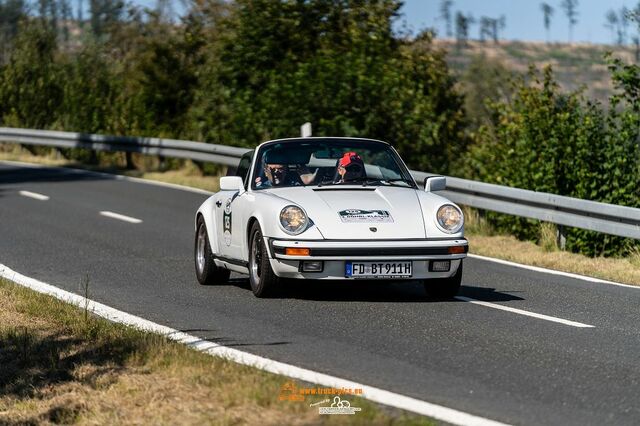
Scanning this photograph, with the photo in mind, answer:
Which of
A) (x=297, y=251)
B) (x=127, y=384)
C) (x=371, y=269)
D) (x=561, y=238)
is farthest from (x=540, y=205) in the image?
(x=127, y=384)

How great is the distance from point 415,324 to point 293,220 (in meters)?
1.63

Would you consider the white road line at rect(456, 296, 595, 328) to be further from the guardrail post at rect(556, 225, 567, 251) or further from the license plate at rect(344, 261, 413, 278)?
the guardrail post at rect(556, 225, 567, 251)

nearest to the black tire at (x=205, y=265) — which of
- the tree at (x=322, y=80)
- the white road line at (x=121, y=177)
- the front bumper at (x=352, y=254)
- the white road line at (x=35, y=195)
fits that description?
Result: the front bumper at (x=352, y=254)

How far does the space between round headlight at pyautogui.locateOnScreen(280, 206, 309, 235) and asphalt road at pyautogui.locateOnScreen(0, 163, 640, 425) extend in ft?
2.00

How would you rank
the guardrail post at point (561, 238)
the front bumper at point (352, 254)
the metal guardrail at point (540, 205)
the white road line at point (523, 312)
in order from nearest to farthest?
the white road line at point (523, 312)
the front bumper at point (352, 254)
the metal guardrail at point (540, 205)
the guardrail post at point (561, 238)

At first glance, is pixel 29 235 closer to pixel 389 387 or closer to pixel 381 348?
pixel 381 348

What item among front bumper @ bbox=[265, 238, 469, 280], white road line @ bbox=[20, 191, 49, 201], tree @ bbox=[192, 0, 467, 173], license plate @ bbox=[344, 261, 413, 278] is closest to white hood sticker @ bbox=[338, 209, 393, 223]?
front bumper @ bbox=[265, 238, 469, 280]

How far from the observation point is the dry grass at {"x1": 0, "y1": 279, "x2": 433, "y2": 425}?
239 inches

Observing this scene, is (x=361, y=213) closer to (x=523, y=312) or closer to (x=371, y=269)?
(x=371, y=269)

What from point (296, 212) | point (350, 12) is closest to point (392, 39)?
point (350, 12)

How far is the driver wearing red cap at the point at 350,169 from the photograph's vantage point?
37.7 ft

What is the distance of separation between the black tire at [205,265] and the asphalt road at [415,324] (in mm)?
149

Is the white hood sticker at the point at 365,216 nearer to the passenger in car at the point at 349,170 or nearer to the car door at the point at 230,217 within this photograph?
the passenger in car at the point at 349,170

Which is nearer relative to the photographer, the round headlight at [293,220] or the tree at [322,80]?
the round headlight at [293,220]
